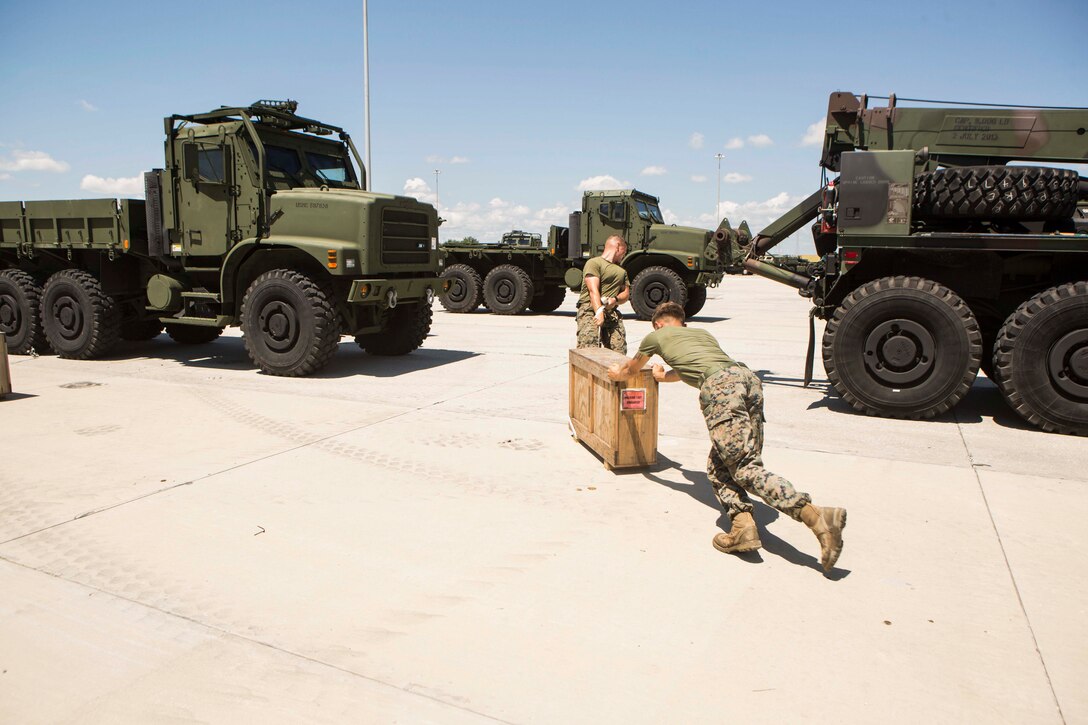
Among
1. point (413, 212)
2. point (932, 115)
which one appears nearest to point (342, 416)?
point (413, 212)

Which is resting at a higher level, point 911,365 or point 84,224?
point 84,224

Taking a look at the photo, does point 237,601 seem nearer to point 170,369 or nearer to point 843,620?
point 843,620

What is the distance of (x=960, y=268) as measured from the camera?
666 centimetres

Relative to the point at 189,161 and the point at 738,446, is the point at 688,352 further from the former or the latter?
the point at 189,161

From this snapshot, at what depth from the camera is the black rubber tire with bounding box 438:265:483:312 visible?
695 inches

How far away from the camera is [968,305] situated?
6895mm

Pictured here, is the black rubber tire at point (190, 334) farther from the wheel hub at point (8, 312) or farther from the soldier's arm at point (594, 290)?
the soldier's arm at point (594, 290)

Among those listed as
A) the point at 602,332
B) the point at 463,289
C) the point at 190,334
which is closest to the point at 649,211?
the point at 463,289

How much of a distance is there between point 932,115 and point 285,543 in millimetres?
7037

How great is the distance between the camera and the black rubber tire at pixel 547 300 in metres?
18.3

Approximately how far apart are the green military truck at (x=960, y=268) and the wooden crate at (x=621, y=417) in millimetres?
2556

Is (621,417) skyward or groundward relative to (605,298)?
groundward

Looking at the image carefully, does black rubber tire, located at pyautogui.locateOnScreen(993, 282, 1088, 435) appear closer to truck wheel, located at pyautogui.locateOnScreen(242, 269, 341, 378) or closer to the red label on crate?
the red label on crate

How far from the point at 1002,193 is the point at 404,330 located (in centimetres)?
693
